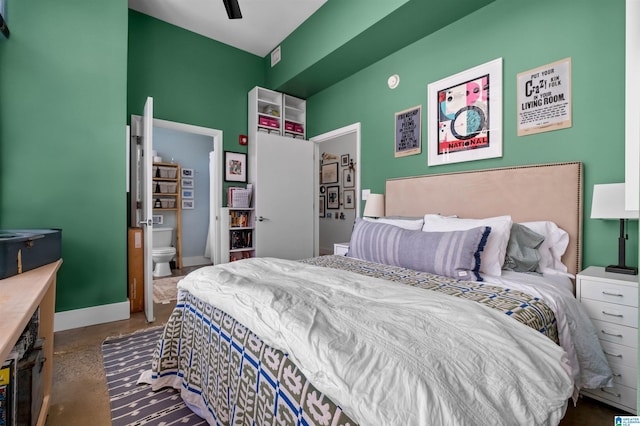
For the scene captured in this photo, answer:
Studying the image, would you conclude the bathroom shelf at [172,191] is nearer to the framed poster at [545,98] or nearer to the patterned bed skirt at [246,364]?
the patterned bed skirt at [246,364]

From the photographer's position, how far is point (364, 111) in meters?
3.44

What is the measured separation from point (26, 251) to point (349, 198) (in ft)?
15.1

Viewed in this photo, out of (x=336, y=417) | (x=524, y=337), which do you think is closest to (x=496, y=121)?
(x=524, y=337)

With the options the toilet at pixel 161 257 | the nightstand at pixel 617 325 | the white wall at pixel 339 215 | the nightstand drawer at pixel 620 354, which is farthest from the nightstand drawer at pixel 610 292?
the toilet at pixel 161 257

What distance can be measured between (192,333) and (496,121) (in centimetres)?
259

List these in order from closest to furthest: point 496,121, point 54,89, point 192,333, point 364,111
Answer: point 192,333 < point 496,121 < point 54,89 < point 364,111

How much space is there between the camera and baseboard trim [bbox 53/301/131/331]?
253 centimetres

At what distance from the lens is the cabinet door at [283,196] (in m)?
3.83

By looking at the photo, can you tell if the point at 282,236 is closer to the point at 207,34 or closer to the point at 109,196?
the point at 109,196

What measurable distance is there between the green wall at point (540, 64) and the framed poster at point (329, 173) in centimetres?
269

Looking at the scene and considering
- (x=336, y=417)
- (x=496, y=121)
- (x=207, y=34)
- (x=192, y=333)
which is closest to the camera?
(x=336, y=417)

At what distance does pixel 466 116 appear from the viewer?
2.51m

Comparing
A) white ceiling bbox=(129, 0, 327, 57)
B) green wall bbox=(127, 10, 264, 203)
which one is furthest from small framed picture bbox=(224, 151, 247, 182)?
white ceiling bbox=(129, 0, 327, 57)

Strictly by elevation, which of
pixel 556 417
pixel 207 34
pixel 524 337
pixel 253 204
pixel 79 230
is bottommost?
pixel 556 417
